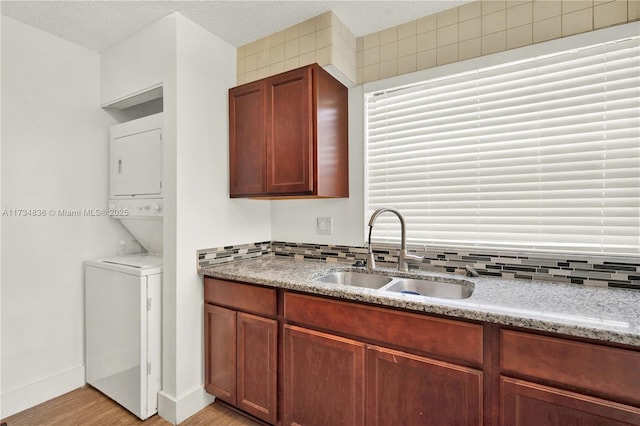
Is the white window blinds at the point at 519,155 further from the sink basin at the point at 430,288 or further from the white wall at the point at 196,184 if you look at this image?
the white wall at the point at 196,184

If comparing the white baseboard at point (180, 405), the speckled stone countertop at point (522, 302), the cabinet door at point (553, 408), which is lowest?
the white baseboard at point (180, 405)

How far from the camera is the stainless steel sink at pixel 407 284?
5.62 ft

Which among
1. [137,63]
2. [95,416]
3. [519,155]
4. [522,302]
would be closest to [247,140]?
[137,63]

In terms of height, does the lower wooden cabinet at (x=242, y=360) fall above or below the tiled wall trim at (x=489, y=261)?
below

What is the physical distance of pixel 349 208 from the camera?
2240 mm

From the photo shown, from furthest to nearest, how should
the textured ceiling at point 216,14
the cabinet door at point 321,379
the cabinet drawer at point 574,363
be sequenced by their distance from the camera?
1. the textured ceiling at point 216,14
2. the cabinet door at point 321,379
3. the cabinet drawer at point 574,363

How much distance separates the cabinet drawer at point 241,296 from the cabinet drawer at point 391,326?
0.42 feet

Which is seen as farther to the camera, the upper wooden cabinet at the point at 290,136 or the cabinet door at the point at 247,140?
the cabinet door at the point at 247,140

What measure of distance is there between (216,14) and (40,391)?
2699 millimetres

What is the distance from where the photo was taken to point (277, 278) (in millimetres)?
1733

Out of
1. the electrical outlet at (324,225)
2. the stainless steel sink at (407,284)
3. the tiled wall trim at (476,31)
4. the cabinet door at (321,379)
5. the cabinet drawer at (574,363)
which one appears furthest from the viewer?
the electrical outlet at (324,225)

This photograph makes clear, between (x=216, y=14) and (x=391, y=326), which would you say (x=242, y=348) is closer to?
(x=391, y=326)

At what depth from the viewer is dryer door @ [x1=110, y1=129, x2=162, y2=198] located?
2.10 meters

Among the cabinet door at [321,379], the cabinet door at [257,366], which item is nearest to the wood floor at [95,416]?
the cabinet door at [257,366]
